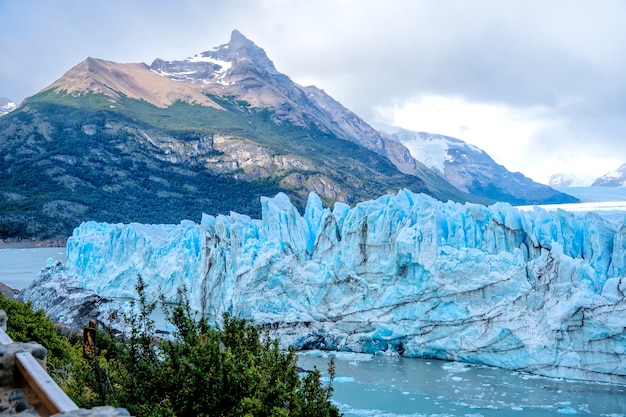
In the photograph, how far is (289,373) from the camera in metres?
5.28

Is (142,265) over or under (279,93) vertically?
under

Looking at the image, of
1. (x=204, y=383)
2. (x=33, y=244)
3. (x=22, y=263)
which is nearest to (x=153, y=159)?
(x=33, y=244)

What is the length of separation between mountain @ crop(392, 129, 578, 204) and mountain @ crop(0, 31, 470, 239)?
934 inches

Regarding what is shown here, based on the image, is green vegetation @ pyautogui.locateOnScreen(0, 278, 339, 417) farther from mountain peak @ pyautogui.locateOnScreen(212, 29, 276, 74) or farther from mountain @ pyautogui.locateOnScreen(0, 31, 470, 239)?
mountain peak @ pyautogui.locateOnScreen(212, 29, 276, 74)

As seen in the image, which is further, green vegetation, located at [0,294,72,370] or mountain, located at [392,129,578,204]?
mountain, located at [392,129,578,204]

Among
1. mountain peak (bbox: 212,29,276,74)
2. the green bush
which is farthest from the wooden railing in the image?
mountain peak (bbox: 212,29,276,74)

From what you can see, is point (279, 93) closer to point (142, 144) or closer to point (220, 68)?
point (220, 68)

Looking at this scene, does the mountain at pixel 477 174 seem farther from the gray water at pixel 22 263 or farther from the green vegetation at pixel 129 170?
the gray water at pixel 22 263

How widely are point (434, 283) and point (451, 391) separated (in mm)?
3596

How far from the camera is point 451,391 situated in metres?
11.7

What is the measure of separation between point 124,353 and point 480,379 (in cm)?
948

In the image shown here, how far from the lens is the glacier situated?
489 inches

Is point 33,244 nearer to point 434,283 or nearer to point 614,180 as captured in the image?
point 434,283

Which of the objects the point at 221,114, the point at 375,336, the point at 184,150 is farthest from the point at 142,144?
the point at 375,336
